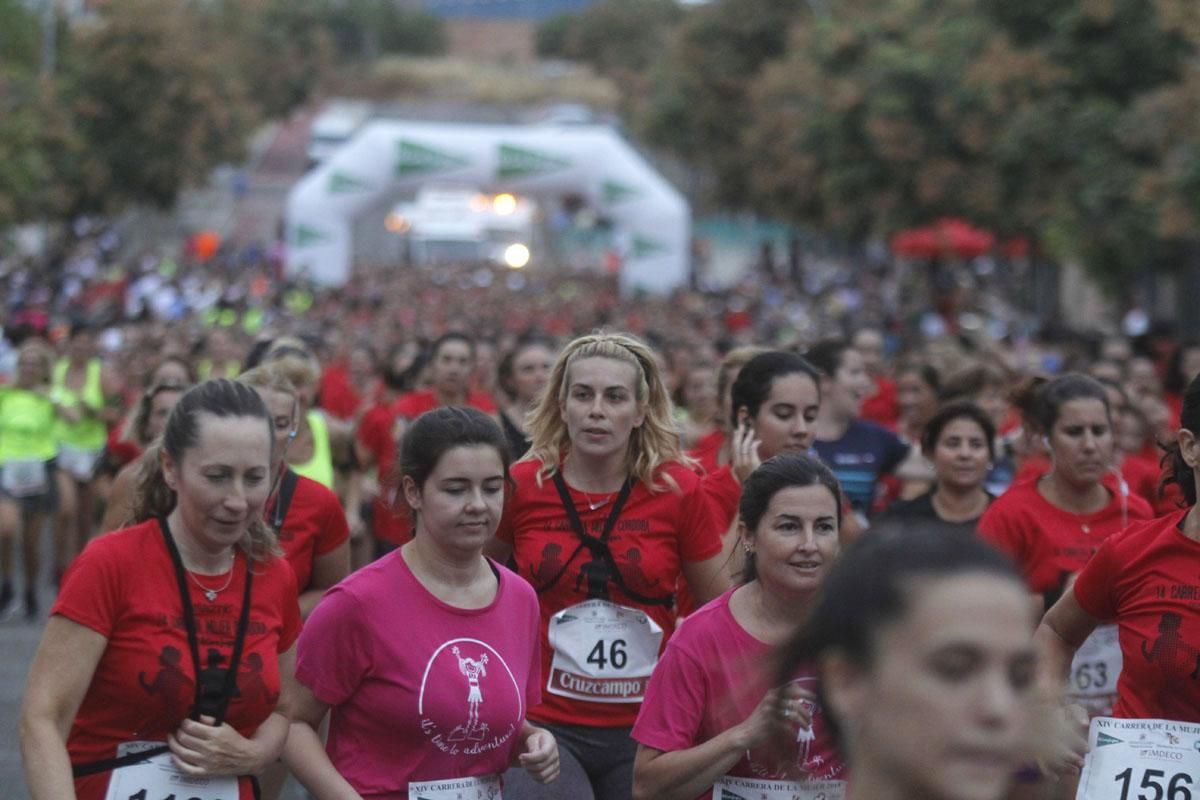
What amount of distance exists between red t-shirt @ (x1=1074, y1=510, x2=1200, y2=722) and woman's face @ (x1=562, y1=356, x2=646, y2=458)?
166 centimetres

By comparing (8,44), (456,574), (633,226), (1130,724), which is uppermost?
(8,44)

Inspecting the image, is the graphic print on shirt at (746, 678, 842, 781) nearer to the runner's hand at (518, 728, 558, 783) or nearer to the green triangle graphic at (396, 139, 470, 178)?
the runner's hand at (518, 728, 558, 783)

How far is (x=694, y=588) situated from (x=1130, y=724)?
1655 millimetres

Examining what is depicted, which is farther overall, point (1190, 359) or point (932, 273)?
point (932, 273)

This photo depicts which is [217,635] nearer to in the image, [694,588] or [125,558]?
[125,558]

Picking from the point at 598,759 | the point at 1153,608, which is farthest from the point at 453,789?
the point at 1153,608

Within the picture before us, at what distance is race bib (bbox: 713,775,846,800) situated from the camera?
14.7 feet

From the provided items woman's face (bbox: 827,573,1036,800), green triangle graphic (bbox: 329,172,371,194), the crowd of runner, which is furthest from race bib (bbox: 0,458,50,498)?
green triangle graphic (bbox: 329,172,371,194)

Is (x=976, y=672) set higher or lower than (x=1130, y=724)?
higher

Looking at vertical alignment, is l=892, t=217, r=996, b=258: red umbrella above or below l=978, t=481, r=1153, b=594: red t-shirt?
above

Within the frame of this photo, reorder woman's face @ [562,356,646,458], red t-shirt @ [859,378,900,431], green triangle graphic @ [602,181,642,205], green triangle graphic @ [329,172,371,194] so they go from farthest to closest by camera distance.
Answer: green triangle graphic @ [602,181,642,205] → green triangle graphic @ [329,172,371,194] → red t-shirt @ [859,378,900,431] → woman's face @ [562,356,646,458]

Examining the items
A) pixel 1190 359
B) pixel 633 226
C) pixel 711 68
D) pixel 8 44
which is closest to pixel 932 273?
pixel 633 226

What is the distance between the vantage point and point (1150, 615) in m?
4.72

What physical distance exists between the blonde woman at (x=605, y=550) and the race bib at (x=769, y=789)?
122cm
